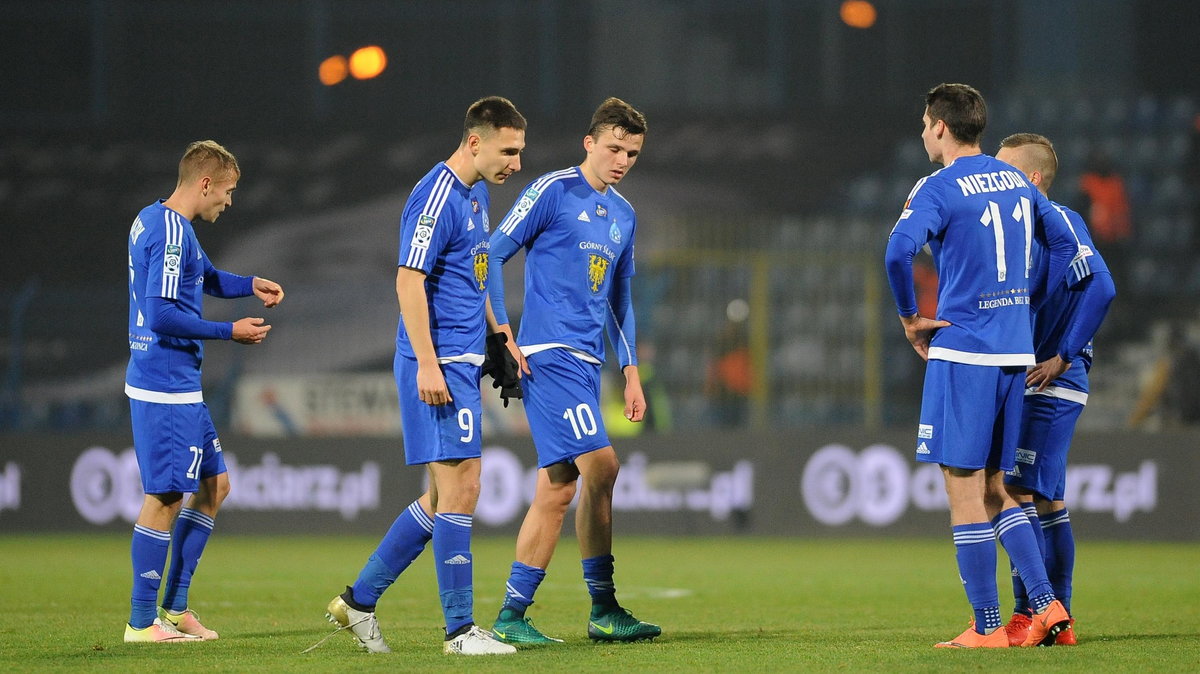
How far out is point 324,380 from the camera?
17.5 m

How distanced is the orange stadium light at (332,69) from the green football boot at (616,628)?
19.8 metres

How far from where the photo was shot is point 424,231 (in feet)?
18.9

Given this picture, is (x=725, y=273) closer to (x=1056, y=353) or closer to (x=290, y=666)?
(x=1056, y=353)

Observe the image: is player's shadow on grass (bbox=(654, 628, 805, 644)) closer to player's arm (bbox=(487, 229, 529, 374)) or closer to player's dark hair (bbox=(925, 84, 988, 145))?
player's arm (bbox=(487, 229, 529, 374))

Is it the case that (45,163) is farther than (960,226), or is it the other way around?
(45,163)

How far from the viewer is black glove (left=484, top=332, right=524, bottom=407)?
622 centimetres

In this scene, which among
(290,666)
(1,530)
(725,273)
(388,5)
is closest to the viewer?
(290,666)

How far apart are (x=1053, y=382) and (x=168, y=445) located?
3.92 meters

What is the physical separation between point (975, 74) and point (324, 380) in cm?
1199

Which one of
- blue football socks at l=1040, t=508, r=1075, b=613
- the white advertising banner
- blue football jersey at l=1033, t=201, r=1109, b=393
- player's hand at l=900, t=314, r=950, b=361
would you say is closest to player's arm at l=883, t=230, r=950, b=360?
player's hand at l=900, t=314, r=950, b=361

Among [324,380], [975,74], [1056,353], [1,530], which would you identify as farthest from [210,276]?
[975,74]

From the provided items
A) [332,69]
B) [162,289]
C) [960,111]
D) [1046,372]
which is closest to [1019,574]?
[1046,372]

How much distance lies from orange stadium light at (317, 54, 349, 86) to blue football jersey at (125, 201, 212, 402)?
18.8 metres

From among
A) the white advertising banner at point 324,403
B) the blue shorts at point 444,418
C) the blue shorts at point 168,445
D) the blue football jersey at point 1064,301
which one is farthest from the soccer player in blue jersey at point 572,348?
the white advertising banner at point 324,403
